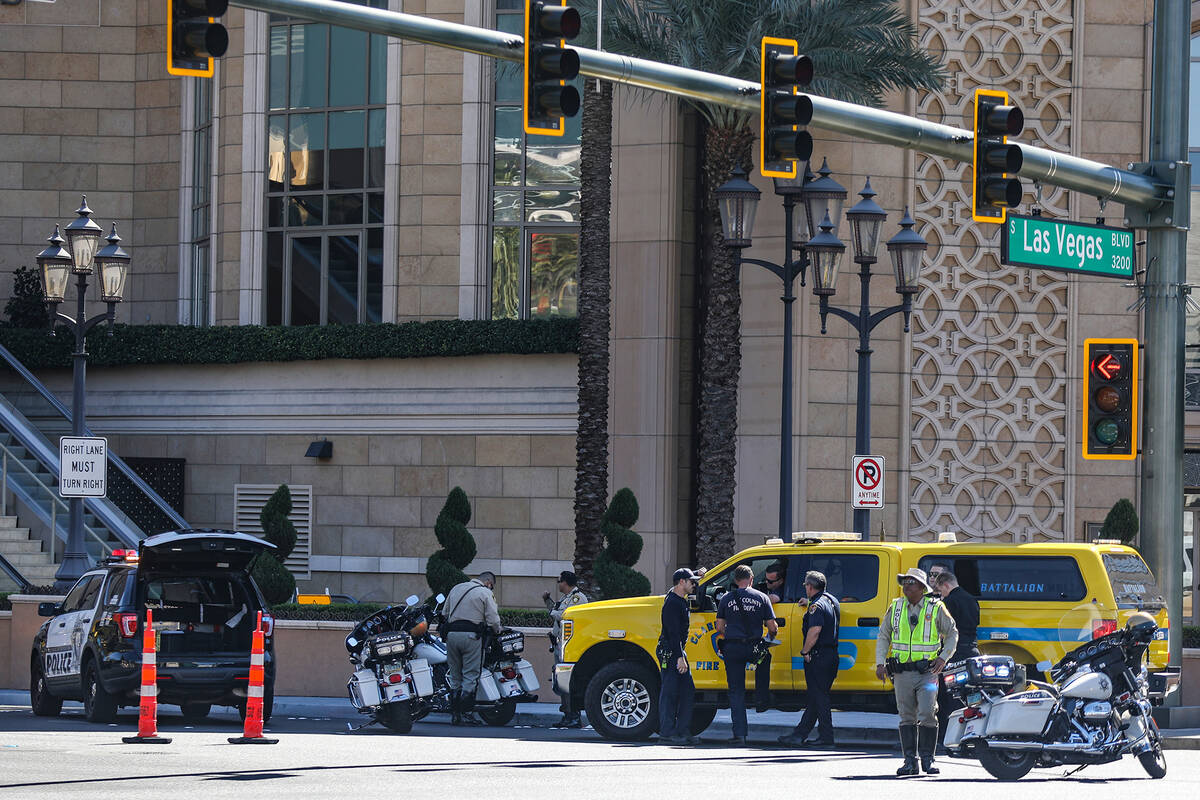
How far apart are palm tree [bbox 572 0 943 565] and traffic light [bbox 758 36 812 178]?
10.1 metres

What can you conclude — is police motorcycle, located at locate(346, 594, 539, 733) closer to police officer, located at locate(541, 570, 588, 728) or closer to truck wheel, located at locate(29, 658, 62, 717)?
A: police officer, located at locate(541, 570, 588, 728)

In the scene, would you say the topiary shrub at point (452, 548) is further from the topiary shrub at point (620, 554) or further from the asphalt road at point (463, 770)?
the asphalt road at point (463, 770)

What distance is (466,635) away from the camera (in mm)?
19641

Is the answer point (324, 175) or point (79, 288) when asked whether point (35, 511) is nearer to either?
point (79, 288)

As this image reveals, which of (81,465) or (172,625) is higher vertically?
(81,465)

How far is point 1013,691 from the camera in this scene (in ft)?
48.9

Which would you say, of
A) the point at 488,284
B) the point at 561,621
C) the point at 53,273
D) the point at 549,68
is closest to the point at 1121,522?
the point at 561,621

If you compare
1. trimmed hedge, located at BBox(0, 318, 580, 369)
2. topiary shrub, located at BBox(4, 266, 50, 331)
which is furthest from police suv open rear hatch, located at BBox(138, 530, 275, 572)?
topiary shrub, located at BBox(4, 266, 50, 331)

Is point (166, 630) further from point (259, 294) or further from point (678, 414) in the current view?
point (259, 294)

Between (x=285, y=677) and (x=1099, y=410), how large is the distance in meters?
10.6

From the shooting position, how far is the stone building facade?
2730 centimetres

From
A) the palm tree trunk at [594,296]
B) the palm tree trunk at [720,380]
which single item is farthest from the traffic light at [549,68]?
the palm tree trunk at [594,296]

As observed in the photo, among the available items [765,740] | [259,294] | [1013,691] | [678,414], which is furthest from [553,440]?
[1013,691]

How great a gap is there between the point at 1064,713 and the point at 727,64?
12.3m
